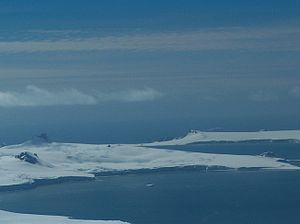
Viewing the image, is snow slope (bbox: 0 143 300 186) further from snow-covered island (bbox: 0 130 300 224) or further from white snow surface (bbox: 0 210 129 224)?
white snow surface (bbox: 0 210 129 224)

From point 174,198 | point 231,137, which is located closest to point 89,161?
point 174,198

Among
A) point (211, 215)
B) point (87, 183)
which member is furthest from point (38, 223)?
point (87, 183)

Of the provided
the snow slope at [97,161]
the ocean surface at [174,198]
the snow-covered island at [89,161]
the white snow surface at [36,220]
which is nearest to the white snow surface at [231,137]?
the snow-covered island at [89,161]

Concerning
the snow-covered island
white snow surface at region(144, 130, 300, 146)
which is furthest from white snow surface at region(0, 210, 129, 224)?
white snow surface at region(144, 130, 300, 146)

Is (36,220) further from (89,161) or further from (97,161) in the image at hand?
(97,161)

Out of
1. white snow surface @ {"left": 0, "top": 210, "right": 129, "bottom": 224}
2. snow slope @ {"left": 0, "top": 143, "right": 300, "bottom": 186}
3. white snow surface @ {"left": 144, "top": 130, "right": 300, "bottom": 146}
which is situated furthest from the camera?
white snow surface @ {"left": 144, "top": 130, "right": 300, "bottom": 146}

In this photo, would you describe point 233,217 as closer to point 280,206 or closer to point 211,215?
point 211,215

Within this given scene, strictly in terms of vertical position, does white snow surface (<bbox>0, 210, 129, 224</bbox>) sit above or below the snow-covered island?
below

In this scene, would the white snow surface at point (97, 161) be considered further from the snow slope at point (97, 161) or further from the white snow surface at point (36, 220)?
the white snow surface at point (36, 220)
